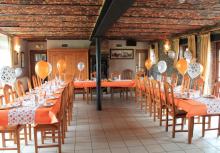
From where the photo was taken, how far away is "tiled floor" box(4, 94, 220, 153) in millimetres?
3746

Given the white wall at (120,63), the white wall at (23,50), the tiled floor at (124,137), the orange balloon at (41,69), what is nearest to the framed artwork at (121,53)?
the white wall at (120,63)

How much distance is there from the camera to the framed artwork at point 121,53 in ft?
37.6

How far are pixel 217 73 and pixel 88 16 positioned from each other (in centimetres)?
503

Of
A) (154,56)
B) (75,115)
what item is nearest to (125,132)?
(75,115)

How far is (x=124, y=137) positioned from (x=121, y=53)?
766 cm

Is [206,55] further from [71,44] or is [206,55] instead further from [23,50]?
[23,50]

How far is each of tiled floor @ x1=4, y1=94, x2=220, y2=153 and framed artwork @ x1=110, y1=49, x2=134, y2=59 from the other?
5793 millimetres

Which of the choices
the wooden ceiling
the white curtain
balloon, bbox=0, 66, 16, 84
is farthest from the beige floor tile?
the white curtain

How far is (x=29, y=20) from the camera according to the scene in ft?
19.7

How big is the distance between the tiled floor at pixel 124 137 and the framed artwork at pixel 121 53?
579 cm

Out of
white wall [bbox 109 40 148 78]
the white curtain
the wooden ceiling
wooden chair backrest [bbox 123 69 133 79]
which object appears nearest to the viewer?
the wooden ceiling

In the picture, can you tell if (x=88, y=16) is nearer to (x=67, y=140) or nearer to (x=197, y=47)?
(x=67, y=140)

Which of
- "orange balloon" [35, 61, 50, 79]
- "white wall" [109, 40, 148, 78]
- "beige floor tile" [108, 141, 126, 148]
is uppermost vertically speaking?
"white wall" [109, 40, 148, 78]

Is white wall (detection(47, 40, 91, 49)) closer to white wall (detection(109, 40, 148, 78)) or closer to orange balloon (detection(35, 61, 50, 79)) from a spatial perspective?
white wall (detection(109, 40, 148, 78))
